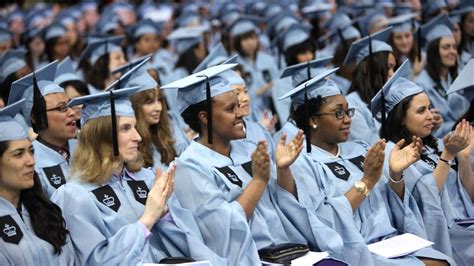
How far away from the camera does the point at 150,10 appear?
1630 centimetres

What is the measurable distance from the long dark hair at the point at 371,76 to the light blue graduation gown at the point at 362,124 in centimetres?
8

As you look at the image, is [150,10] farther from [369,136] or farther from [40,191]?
[40,191]

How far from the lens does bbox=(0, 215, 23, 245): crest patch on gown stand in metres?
4.34

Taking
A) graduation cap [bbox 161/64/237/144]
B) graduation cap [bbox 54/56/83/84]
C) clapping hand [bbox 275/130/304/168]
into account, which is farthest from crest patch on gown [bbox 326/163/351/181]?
graduation cap [bbox 54/56/83/84]

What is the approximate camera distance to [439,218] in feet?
18.1

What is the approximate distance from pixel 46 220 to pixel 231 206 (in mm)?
992

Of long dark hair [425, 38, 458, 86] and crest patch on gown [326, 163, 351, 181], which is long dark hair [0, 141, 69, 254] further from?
long dark hair [425, 38, 458, 86]

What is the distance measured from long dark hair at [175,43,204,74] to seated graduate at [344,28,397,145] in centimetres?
271

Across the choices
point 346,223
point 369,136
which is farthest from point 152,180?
point 369,136

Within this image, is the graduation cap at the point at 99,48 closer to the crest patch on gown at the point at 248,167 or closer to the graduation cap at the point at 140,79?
the graduation cap at the point at 140,79

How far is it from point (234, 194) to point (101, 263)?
90 cm

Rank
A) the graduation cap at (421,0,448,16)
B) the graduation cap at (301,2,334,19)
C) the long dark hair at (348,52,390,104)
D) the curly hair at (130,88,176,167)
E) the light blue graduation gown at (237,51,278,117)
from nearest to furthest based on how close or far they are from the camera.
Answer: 1. the curly hair at (130,88,176,167)
2. the long dark hair at (348,52,390,104)
3. the light blue graduation gown at (237,51,278,117)
4. the graduation cap at (421,0,448,16)
5. the graduation cap at (301,2,334,19)

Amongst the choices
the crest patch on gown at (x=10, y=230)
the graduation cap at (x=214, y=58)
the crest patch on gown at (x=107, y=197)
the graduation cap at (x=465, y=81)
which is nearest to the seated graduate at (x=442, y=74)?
the graduation cap at (x=214, y=58)

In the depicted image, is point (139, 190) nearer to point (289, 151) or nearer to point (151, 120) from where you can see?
point (289, 151)
